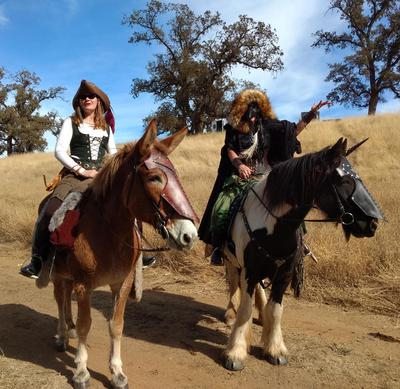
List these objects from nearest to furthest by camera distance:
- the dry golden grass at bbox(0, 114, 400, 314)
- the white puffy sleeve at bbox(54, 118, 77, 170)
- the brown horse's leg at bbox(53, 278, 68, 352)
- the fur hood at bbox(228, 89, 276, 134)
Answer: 1. the white puffy sleeve at bbox(54, 118, 77, 170)
2. the brown horse's leg at bbox(53, 278, 68, 352)
3. the fur hood at bbox(228, 89, 276, 134)
4. the dry golden grass at bbox(0, 114, 400, 314)

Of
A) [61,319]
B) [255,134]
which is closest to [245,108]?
[255,134]

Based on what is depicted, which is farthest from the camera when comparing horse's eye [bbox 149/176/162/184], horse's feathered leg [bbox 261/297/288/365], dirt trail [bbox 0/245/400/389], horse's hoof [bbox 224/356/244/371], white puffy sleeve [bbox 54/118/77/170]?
horse's feathered leg [bbox 261/297/288/365]

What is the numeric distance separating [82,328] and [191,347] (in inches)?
60.8

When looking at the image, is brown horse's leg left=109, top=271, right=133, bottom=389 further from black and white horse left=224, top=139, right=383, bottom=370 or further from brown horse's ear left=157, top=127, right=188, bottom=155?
brown horse's ear left=157, top=127, right=188, bottom=155

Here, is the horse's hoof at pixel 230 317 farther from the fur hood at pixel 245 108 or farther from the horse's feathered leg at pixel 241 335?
the fur hood at pixel 245 108

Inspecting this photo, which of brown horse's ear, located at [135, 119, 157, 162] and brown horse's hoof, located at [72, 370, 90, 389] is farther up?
brown horse's ear, located at [135, 119, 157, 162]

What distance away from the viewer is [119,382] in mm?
3623

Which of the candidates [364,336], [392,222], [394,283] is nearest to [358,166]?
[392,222]

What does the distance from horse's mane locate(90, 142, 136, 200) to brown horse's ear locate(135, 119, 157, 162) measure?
0.22 m

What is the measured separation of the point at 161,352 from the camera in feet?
15.0

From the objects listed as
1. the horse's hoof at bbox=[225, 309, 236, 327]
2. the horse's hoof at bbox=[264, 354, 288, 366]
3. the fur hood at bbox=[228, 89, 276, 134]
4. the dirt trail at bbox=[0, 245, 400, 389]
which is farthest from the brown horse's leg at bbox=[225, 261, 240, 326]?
the fur hood at bbox=[228, 89, 276, 134]

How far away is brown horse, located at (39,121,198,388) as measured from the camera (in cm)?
295

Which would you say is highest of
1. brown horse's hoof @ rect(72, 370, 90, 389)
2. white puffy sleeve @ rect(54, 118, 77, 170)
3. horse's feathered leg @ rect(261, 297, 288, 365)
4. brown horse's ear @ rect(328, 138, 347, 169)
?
brown horse's ear @ rect(328, 138, 347, 169)

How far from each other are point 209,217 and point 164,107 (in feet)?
95.8
